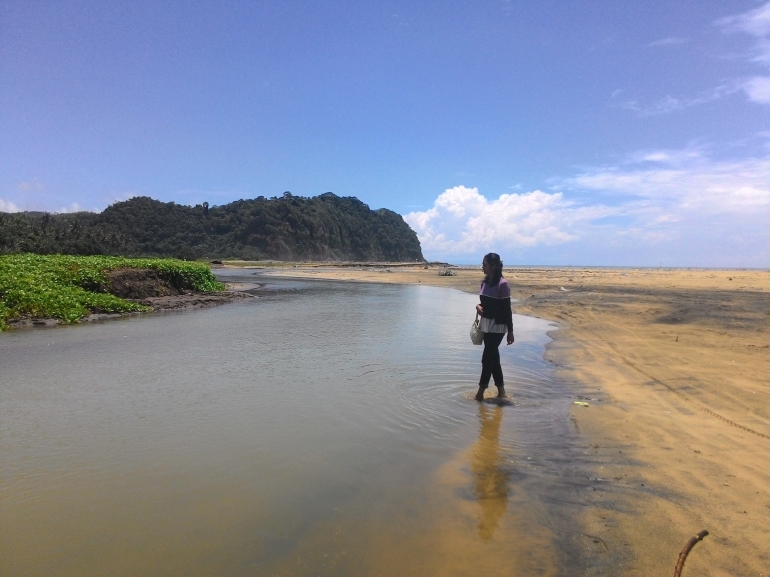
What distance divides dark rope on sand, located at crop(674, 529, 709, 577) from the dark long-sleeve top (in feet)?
12.2

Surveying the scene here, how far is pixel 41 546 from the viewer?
9.88 feet

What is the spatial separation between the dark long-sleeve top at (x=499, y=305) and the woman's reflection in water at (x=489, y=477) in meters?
1.56

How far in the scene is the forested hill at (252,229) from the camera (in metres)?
94.1

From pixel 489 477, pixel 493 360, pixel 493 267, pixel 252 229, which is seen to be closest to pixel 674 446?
pixel 489 477

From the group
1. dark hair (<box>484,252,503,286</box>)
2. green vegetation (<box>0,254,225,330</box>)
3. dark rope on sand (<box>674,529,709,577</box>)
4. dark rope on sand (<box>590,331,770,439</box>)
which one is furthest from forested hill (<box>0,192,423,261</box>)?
dark rope on sand (<box>674,529,709,577</box>)

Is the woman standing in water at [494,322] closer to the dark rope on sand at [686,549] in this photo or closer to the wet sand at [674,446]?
the wet sand at [674,446]

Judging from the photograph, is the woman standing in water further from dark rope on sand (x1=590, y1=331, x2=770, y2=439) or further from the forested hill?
the forested hill

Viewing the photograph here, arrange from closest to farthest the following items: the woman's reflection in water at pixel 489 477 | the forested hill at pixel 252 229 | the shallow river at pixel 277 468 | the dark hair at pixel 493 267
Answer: the shallow river at pixel 277 468, the woman's reflection in water at pixel 489 477, the dark hair at pixel 493 267, the forested hill at pixel 252 229

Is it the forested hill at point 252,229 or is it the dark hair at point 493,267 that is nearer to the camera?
the dark hair at point 493,267

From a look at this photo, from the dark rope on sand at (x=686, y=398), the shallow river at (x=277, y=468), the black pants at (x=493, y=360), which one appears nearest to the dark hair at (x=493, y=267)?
the black pants at (x=493, y=360)

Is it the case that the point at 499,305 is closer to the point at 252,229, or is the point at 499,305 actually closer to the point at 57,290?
the point at 57,290

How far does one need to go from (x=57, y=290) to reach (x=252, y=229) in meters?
100

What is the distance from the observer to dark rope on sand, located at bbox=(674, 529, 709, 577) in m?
2.79

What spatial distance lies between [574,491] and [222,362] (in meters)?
6.80
